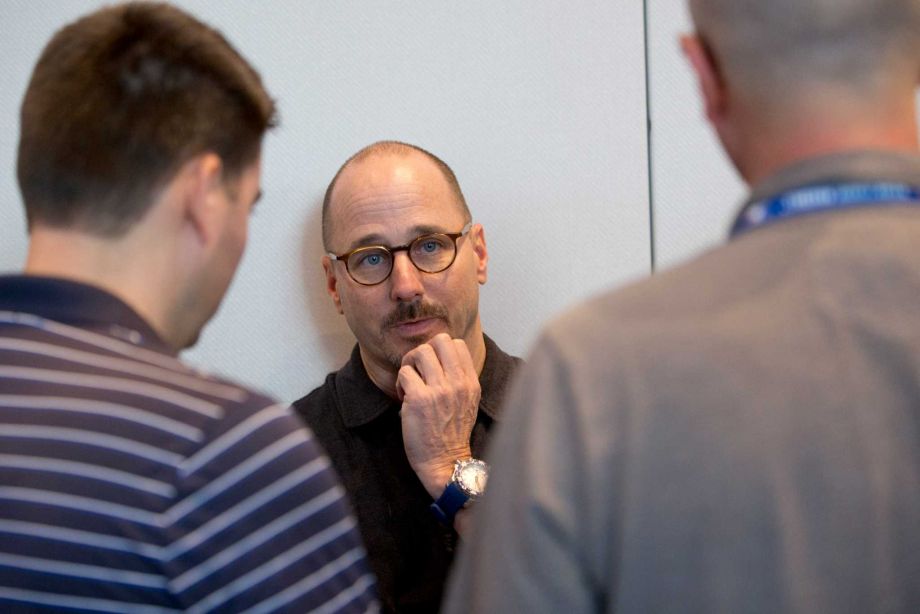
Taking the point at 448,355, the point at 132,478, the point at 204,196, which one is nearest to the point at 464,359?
the point at 448,355

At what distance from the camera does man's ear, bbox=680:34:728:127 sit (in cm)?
86

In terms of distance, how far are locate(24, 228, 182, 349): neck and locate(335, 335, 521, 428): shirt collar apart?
1.00m

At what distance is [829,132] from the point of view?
80cm

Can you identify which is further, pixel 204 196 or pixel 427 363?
pixel 427 363

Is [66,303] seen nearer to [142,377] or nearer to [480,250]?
[142,377]

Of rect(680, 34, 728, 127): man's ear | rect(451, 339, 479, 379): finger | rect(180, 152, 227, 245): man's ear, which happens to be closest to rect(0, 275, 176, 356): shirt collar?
rect(180, 152, 227, 245): man's ear

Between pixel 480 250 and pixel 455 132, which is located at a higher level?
pixel 455 132

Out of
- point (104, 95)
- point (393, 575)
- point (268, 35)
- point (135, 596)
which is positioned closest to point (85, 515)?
point (135, 596)

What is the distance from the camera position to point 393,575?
1761 mm

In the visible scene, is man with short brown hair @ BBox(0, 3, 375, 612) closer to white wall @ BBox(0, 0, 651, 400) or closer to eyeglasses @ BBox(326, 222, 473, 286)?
eyeglasses @ BBox(326, 222, 473, 286)

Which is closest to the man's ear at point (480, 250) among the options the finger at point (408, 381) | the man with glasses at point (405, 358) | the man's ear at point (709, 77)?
the man with glasses at point (405, 358)

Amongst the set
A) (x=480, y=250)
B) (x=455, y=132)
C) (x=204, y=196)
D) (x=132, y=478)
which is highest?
(x=455, y=132)

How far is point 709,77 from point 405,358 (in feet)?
3.57

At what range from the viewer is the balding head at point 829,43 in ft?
2.63
